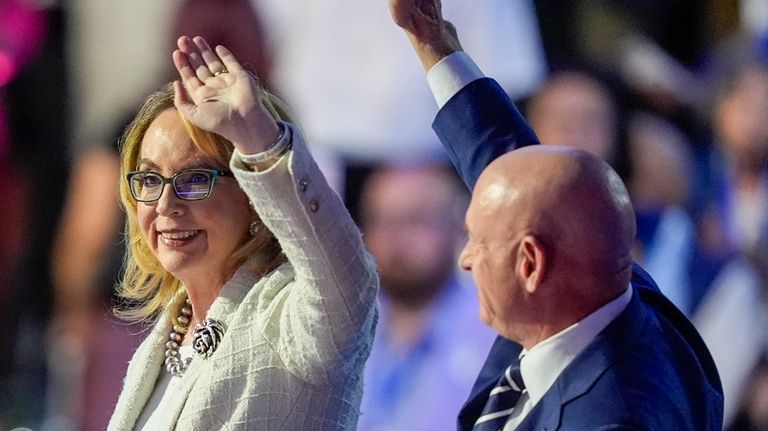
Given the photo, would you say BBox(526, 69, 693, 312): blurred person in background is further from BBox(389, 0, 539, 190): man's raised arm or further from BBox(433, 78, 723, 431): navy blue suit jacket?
BBox(433, 78, 723, 431): navy blue suit jacket

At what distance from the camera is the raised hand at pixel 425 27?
2.44 metres

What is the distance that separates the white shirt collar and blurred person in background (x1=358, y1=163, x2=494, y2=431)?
9.13 feet

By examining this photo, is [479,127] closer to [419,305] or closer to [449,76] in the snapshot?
[449,76]

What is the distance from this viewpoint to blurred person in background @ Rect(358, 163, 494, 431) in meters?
4.61

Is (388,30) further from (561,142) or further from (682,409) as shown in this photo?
(682,409)

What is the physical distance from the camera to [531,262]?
70.1 inches

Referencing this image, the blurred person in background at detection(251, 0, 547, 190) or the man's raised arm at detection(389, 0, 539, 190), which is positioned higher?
the man's raised arm at detection(389, 0, 539, 190)

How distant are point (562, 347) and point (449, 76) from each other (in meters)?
0.74

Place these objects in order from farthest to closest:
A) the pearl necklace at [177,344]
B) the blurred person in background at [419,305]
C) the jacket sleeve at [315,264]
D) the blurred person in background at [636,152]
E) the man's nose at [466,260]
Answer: the blurred person in background at [636,152]
the blurred person in background at [419,305]
the pearl necklace at [177,344]
the jacket sleeve at [315,264]
the man's nose at [466,260]

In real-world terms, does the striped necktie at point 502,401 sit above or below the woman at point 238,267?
Result: below

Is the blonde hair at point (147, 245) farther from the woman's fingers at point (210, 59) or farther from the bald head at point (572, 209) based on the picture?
the bald head at point (572, 209)

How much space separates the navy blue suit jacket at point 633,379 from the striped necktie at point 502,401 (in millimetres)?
84

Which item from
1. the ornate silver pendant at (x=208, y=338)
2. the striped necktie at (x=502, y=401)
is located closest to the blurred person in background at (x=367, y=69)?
the ornate silver pendant at (x=208, y=338)

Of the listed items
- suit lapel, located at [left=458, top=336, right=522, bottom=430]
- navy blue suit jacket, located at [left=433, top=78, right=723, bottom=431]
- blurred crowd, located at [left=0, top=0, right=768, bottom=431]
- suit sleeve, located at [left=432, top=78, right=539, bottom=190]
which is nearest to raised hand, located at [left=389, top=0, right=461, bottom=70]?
suit sleeve, located at [left=432, top=78, right=539, bottom=190]
